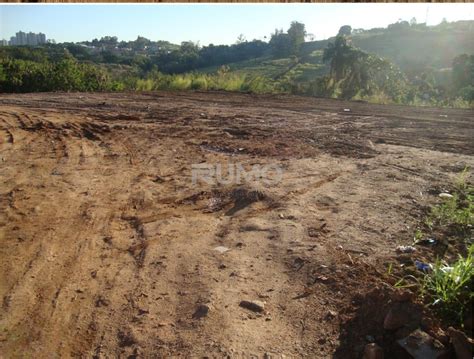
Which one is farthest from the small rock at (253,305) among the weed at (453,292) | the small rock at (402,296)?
the weed at (453,292)

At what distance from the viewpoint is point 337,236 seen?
3072mm

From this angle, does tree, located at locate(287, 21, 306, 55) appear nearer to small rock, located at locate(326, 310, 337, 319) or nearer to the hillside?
the hillside

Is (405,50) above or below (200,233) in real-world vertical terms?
above

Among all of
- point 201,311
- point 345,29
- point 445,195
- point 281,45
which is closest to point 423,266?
point 201,311

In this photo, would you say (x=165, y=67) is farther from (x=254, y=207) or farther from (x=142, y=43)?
(x=254, y=207)

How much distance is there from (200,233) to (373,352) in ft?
5.56

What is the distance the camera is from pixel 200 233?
330 cm

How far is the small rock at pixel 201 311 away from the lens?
2309mm

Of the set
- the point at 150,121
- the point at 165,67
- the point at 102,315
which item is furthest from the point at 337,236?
the point at 165,67

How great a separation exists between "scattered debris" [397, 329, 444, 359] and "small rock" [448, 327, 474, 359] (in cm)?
6

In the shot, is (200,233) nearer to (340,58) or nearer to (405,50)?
(340,58)

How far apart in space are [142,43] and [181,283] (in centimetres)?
3778

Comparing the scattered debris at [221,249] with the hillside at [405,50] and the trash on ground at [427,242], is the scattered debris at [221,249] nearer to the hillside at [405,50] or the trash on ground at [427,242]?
the trash on ground at [427,242]

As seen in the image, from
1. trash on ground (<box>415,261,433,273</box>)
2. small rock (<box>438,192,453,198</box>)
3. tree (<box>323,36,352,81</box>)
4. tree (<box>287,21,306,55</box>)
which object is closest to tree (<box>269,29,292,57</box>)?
tree (<box>287,21,306,55</box>)
